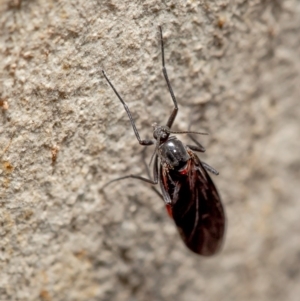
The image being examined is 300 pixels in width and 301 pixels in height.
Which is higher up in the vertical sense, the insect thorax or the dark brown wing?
the insect thorax

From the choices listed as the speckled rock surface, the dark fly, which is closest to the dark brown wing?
the dark fly

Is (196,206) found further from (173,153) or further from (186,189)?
(173,153)

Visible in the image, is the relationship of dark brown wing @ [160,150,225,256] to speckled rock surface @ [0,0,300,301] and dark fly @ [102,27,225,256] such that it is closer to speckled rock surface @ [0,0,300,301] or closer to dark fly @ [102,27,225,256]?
dark fly @ [102,27,225,256]

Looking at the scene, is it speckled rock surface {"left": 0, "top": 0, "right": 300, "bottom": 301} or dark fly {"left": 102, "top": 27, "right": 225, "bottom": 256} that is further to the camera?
dark fly {"left": 102, "top": 27, "right": 225, "bottom": 256}

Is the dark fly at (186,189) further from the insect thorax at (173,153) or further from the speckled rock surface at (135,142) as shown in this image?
the speckled rock surface at (135,142)

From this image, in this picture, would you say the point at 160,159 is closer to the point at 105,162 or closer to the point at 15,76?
the point at 105,162

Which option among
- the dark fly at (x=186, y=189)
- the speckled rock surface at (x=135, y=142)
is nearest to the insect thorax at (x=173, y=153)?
the dark fly at (x=186, y=189)

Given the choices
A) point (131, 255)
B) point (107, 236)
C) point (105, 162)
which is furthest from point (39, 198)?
point (131, 255)
